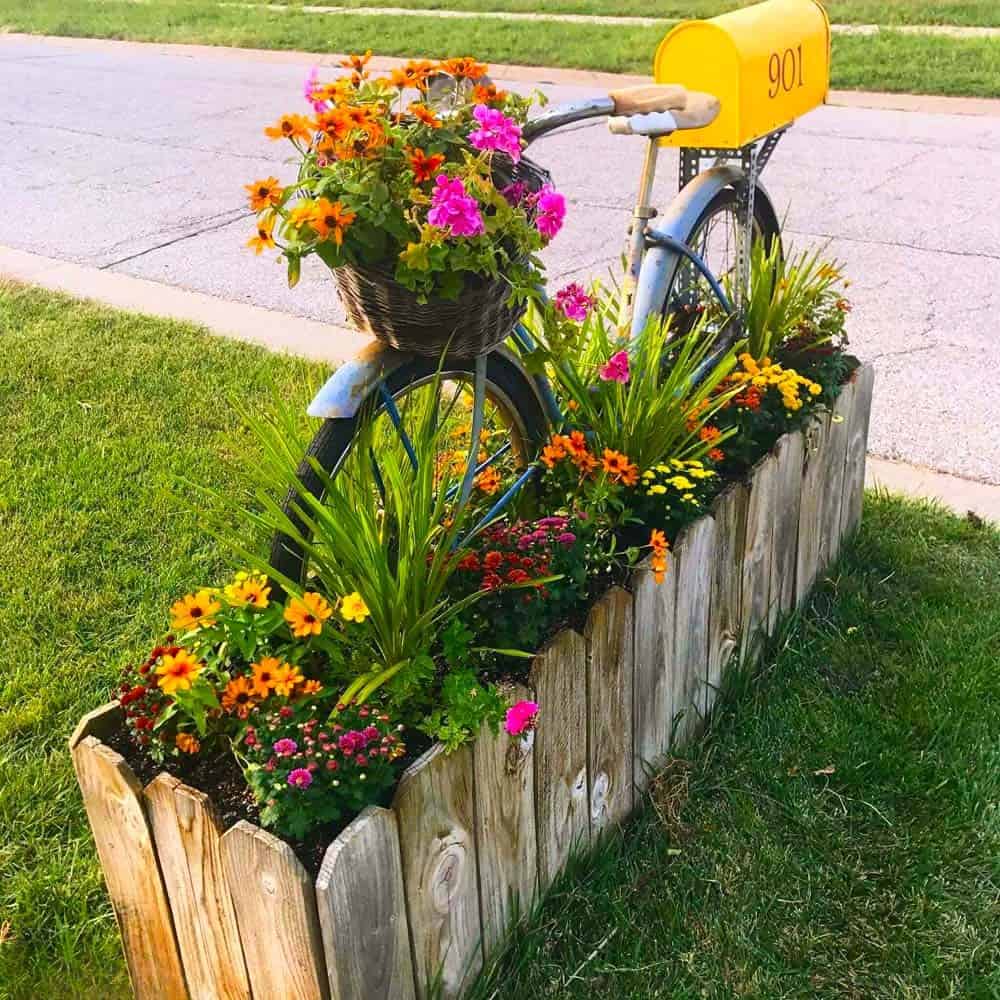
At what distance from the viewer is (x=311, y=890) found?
5.16ft

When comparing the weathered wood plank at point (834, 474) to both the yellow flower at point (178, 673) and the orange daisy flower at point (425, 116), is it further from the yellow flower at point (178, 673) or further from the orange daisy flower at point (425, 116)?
the yellow flower at point (178, 673)

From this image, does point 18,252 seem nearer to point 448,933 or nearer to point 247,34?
point 448,933

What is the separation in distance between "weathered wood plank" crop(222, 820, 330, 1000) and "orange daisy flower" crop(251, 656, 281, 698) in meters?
0.23

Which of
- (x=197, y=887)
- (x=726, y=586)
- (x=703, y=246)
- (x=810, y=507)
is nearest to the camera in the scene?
(x=197, y=887)

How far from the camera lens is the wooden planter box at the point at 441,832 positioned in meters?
1.63

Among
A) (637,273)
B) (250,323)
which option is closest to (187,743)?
(637,273)

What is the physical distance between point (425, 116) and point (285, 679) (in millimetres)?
941

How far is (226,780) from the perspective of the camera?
1787mm

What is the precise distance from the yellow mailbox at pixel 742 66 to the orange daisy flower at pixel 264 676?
1975mm

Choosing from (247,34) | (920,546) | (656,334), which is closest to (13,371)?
(656,334)

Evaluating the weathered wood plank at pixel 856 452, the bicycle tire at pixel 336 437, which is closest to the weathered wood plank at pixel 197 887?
the bicycle tire at pixel 336 437

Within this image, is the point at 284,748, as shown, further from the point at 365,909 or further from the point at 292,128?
the point at 292,128

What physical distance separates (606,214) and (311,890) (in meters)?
5.47

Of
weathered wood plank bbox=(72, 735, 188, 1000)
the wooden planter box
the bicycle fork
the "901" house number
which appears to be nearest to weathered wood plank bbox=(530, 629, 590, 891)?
the wooden planter box
